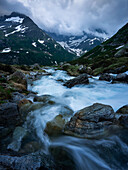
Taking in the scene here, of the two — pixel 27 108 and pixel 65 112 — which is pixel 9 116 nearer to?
pixel 27 108

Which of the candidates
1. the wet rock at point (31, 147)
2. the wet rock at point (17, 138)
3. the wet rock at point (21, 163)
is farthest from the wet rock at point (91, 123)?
the wet rock at point (21, 163)

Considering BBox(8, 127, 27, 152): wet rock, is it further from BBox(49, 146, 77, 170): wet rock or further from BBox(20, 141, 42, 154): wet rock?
BBox(49, 146, 77, 170): wet rock

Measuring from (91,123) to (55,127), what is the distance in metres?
2.49

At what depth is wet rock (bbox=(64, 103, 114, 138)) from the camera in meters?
4.86

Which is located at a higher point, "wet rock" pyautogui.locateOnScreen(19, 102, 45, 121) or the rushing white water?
the rushing white water

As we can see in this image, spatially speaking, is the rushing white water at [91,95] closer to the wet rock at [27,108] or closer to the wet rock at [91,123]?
the wet rock at [91,123]

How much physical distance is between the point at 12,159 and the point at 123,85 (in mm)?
16601

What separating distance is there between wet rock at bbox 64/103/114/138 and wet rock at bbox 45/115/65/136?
1.51 feet

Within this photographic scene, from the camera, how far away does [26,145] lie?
14.6 ft

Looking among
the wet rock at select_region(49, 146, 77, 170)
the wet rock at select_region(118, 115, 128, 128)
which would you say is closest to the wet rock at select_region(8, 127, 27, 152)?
the wet rock at select_region(49, 146, 77, 170)

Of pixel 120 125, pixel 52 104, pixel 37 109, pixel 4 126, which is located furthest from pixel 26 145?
pixel 120 125

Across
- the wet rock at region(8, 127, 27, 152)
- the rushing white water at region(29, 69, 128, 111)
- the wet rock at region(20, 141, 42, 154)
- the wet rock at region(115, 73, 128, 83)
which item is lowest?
the wet rock at region(20, 141, 42, 154)

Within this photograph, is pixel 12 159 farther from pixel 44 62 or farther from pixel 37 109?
pixel 44 62

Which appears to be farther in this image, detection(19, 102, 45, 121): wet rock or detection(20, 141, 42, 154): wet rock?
detection(19, 102, 45, 121): wet rock
